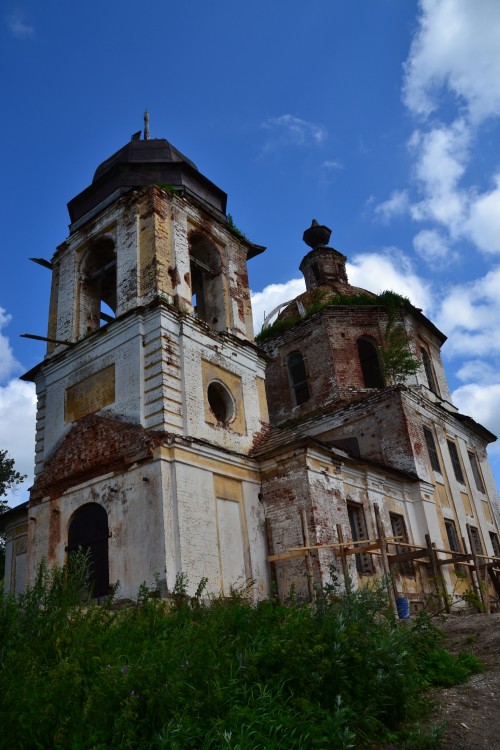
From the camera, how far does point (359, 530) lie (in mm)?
15094

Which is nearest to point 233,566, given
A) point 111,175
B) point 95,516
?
point 95,516

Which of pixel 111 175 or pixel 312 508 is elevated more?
pixel 111 175

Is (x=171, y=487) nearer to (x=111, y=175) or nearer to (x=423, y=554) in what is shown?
(x=423, y=554)

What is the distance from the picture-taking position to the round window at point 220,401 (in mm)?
14945

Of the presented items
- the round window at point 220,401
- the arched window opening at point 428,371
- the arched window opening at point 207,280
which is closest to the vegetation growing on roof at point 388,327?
the arched window opening at point 428,371

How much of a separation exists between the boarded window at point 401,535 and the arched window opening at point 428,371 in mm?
6744

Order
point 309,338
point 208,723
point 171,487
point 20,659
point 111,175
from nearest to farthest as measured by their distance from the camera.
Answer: point 208,723 → point 20,659 → point 171,487 → point 111,175 → point 309,338

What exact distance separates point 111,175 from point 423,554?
41.7 ft

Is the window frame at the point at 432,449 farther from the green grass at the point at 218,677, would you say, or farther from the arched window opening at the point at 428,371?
the green grass at the point at 218,677

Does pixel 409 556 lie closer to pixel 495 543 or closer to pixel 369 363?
pixel 369 363

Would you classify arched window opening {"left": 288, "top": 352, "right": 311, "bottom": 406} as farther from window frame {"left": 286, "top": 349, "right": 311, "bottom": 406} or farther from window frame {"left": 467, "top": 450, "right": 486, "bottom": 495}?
window frame {"left": 467, "top": 450, "right": 486, "bottom": 495}

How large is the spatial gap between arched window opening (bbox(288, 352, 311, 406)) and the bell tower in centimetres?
528

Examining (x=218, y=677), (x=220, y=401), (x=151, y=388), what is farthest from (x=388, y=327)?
(x=218, y=677)

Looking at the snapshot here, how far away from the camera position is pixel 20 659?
5793mm
